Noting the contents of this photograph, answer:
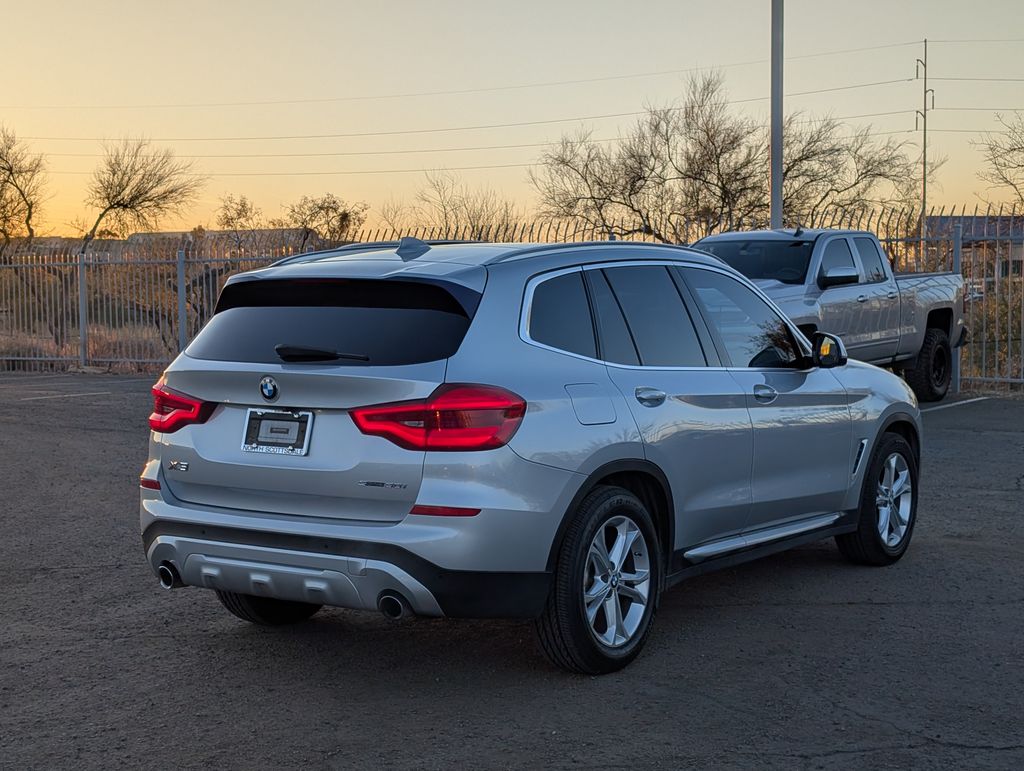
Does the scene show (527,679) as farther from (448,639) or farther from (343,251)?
(343,251)

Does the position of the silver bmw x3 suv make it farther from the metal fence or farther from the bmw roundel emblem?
the metal fence

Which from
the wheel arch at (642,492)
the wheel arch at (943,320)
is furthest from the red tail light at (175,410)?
the wheel arch at (943,320)

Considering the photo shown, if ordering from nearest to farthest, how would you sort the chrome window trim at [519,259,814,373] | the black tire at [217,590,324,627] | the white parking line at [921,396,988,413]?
the chrome window trim at [519,259,814,373] < the black tire at [217,590,324,627] < the white parking line at [921,396,988,413]

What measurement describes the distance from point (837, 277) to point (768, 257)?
3.50 feet

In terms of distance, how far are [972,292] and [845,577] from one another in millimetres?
13108

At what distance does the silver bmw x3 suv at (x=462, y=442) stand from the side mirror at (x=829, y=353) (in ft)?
2.13

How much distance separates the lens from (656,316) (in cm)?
625

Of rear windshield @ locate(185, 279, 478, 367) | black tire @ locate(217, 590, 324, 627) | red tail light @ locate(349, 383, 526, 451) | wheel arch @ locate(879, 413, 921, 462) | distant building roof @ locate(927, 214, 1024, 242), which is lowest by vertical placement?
black tire @ locate(217, 590, 324, 627)

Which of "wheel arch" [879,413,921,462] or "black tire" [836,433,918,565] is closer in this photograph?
"black tire" [836,433,918,565]

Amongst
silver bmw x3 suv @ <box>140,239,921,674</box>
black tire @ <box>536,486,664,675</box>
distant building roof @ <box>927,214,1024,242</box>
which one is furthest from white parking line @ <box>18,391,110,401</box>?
black tire @ <box>536,486,664,675</box>

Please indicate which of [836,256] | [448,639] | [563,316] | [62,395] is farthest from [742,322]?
[62,395]

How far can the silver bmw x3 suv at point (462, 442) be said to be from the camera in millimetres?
5090

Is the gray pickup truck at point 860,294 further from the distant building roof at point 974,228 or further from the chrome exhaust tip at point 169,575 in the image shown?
the chrome exhaust tip at point 169,575

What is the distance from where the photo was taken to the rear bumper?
199 inches
